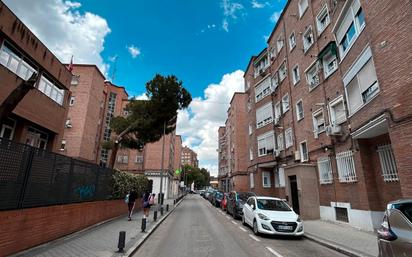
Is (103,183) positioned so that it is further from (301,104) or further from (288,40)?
(288,40)

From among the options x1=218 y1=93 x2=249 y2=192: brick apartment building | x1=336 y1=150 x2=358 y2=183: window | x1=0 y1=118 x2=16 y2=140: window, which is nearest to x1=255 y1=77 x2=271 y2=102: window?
x1=336 y1=150 x2=358 y2=183: window

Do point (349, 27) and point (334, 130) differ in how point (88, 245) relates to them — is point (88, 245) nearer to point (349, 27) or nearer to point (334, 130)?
point (334, 130)

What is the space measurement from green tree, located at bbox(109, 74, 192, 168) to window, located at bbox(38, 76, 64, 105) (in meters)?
5.60

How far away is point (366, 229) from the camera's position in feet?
35.7

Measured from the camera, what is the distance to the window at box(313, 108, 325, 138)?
1575cm

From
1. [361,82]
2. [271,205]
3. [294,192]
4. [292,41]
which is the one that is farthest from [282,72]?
[271,205]

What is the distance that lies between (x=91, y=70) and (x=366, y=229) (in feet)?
111

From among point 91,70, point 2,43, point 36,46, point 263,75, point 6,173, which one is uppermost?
point 91,70

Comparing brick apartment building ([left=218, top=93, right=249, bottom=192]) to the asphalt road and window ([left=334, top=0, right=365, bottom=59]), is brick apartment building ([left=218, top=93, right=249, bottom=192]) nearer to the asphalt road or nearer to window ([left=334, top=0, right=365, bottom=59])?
window ([left=334, top=0, right=365, bottom=59])

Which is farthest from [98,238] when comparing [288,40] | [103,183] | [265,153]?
[288,40]

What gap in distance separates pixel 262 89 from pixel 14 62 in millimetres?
22593

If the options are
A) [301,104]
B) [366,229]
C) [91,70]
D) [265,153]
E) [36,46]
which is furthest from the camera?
[91,70]

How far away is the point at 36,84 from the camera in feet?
45.4

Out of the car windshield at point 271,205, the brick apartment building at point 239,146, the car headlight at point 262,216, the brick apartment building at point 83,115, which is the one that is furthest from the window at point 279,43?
the brick apartment building at point 83,115
